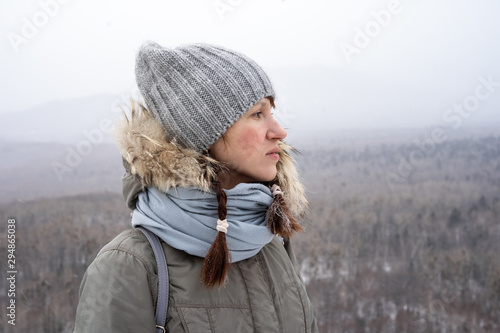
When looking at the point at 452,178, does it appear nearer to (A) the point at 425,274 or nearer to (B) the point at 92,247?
(A) the point at 425,274

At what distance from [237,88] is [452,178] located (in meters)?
43.4

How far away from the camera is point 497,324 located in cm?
2788

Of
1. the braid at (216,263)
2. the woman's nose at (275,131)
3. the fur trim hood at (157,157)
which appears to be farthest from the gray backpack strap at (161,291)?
the woman's nose at (275,131)

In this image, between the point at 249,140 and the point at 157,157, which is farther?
the point at 249,140

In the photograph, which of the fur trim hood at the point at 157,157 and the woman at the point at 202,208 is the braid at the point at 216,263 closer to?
the woman at the point at 202,208

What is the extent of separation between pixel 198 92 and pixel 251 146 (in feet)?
0.93

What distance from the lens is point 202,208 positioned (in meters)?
1.27

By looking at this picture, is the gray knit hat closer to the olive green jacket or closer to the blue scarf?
the blue scarf

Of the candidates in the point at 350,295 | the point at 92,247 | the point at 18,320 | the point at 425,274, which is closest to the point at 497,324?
the point at 425,274

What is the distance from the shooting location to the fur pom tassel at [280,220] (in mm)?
1347

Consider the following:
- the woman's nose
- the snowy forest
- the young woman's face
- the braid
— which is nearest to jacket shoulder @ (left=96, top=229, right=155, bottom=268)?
the braid

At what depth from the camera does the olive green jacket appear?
1046mm

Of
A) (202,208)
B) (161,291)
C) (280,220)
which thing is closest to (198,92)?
(202,208)

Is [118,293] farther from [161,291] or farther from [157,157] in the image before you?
[157,157]
